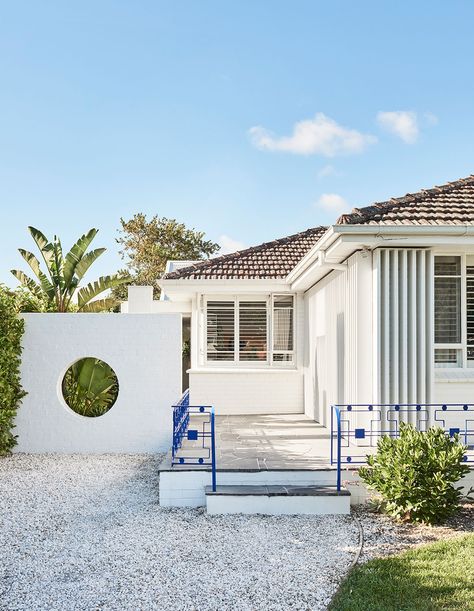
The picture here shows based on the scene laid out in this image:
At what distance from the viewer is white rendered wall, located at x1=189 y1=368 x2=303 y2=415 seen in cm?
1698

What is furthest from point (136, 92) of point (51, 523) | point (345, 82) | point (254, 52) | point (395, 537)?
point (395, 537)

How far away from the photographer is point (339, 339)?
1274 cm

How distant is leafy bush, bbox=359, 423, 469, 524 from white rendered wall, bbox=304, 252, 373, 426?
254 cm

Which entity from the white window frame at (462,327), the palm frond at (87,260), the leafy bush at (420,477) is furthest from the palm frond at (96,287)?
the leafy bush at (420,477)

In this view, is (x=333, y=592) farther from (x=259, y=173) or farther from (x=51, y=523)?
(x=259, y=173)

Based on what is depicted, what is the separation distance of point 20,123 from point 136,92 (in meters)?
4.12

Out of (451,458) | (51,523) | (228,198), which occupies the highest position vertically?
(228,198)

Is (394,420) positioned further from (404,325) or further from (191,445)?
(191,445)

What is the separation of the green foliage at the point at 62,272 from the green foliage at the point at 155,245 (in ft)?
82.7

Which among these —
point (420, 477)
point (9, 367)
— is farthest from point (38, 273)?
point (420, 477)

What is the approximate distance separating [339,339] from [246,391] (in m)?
5.01

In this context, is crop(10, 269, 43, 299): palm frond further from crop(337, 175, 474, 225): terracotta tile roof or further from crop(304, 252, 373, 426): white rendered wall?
crop(337, 175, 474, 225): terracotta tile roof

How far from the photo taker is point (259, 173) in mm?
25875

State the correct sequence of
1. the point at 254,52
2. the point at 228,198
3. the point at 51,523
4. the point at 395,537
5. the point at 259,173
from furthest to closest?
1. the point at 228,198
2. the point at 259,173
3. the point at 254,52
4. the point at 51,523
5. the point at 395,537
